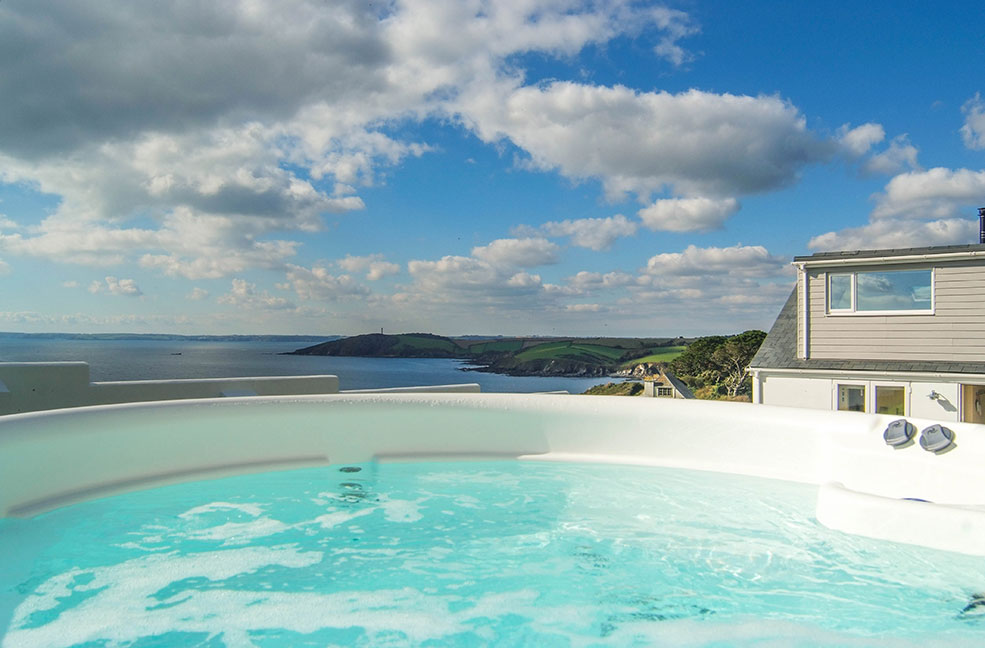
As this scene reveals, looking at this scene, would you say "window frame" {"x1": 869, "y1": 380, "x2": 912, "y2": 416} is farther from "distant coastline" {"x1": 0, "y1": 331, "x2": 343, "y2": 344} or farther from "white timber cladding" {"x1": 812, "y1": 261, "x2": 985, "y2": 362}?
"distant coastline" {"x1": 0, "y1": 331, "x2": 343, "y2": 344}

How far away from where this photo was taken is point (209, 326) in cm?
1360

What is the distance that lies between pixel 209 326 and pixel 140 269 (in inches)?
104

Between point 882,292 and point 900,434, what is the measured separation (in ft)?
14.1

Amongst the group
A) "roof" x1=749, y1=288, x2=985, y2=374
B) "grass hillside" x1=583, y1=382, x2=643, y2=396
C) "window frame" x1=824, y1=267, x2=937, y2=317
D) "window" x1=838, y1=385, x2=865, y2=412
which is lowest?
"grass hillside" x1=583, y1=382, x2=643, y2=396

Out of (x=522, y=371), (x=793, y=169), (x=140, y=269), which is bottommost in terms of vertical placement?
(x=522, y=371)

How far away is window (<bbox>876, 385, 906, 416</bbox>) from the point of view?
20.7 ft

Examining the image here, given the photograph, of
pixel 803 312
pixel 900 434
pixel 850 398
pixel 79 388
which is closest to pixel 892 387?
pixel 850 398

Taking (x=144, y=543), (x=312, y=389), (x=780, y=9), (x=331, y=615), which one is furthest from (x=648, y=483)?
(x=780, y=9)

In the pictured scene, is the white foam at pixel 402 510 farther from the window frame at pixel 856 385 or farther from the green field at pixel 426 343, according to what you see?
the green field at pixel 426 343

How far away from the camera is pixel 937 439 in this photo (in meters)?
2.71

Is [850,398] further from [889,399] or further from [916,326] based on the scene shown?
[916,326]

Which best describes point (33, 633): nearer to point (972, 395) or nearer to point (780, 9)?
point (972, 395)

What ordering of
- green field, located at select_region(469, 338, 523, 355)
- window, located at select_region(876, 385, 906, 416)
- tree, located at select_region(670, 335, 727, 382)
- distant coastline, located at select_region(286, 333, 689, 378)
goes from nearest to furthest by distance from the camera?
window, located at select_region(876, 385, 906, 416) < tree, located at select_region(670, 335, 727, 382) < distant coastline, located at select_region(286, 333, 689, 378) < green field, located at select_region(469, 338, 523, 355)

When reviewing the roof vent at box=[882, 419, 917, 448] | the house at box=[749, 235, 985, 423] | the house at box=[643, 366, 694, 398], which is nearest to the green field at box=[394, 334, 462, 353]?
the house at box=[643, 366, 694, 398]
